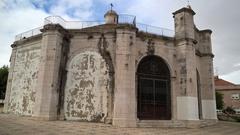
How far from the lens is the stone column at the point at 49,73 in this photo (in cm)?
1568

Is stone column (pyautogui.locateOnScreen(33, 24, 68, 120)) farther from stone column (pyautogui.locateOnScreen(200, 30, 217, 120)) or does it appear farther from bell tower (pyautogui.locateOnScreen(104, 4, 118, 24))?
stone column (pyautogui.locateOnScreen(200, 30, 217, 120))

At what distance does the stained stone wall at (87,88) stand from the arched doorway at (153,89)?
262 cm

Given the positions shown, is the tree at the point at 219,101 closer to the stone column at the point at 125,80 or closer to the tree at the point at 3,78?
the stone column at the point at 125,80

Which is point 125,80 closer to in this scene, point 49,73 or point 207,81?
point 49,73

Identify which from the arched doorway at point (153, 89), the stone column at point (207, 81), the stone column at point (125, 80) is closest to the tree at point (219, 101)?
the stone column at point (207, 81)

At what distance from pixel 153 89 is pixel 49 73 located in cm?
759

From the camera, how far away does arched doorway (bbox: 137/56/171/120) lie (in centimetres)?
1725

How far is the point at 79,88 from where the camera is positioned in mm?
17031

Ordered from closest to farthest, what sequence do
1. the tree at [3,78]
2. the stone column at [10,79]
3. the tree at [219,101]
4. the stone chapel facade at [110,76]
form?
the stone chapel facade at [110,76] → the stone column at [10,79] → the tree at [3,78] → the tree at [219,101]

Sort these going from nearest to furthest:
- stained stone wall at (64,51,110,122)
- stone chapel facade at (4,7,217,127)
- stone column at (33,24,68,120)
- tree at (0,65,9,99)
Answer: stone column at (33,24,68,120), stone chapel facade at (4,7,217,127), stained stone wall at (64,51,110,122), tree at (0,65,9,99)

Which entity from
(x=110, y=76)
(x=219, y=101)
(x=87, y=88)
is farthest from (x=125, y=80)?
(x=219, y=101)

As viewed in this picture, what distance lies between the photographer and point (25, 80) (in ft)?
61.3

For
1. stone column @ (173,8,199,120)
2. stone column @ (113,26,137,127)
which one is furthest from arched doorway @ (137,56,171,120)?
stone column @ (113,26,137,127)

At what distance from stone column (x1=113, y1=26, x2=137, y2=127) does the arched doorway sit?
1380 millimetres
